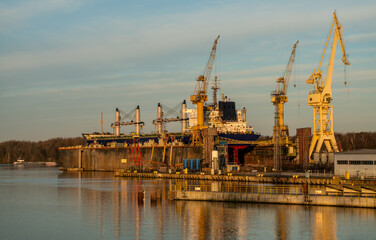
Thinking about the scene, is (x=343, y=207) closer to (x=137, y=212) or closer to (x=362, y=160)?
(x=137, y=212)

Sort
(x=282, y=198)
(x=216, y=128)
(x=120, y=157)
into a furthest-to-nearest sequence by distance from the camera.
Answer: (x=120, y=157) < (x=216, y=128) < (x=282, y=198)

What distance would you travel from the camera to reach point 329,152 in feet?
295

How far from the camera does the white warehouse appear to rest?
217ft

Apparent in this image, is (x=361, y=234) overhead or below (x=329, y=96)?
below

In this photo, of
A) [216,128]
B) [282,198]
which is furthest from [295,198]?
[216,128]

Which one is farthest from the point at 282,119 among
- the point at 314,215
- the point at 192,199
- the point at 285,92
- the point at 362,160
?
the point at 314,215

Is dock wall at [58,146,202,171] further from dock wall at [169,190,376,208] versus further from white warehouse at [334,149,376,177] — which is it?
dock wall at [169,190,376,208]

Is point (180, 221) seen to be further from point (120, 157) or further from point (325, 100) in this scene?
point (120, 157)

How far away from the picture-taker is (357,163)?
223 feet

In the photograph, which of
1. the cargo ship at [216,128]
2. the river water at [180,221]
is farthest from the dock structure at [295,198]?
the cargo ship at [216,128]

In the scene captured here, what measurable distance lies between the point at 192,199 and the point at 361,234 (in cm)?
1965

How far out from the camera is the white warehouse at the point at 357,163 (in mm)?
66188

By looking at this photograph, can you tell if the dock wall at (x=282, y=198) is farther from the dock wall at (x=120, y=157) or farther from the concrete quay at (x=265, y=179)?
the dock wall at (x=120, y=157)

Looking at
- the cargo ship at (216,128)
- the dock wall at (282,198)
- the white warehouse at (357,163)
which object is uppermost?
the cargo ship at (216,128)
